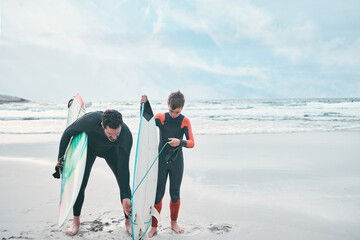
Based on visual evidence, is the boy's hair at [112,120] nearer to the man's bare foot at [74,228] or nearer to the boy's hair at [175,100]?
the boy's hair at [175,100]

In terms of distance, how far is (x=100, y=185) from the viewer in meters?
4.31

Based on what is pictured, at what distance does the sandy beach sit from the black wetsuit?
0.45 m

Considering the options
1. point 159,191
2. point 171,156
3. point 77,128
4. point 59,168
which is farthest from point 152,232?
point 77,128

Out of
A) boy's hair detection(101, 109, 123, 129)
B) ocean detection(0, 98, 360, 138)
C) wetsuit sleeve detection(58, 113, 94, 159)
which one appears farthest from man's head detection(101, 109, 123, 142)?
ocean detection(0, 98, 360, 138)

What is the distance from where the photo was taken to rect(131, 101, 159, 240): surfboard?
250 cm

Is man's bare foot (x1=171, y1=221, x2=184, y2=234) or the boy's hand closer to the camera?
the boy's hand

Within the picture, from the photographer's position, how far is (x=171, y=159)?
293 centimetres

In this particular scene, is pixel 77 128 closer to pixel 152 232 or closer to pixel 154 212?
pixel 154 212

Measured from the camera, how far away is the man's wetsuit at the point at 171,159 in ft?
9.63

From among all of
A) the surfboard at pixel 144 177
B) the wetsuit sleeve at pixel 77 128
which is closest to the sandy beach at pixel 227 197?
the surfboard at pixel 144 177

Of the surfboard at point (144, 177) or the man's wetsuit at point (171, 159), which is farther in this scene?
the man's wetsuit at point (171, 159)

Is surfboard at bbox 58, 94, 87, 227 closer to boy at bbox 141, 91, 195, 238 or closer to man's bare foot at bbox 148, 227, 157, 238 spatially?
boy at bbox 141, 91, 195, 238

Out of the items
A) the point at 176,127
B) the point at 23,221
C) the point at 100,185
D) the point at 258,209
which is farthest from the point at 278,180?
the point at 23,221

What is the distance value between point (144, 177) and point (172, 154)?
43 cm
